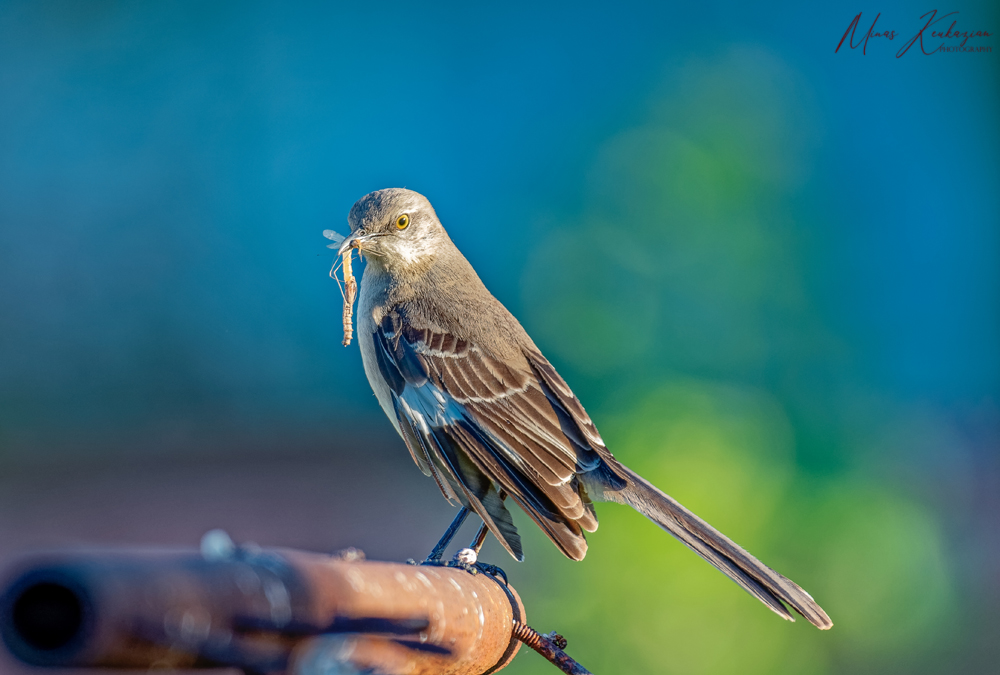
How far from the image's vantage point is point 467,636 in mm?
1533

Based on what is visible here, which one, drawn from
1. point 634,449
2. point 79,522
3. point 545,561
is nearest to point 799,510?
point 634,449

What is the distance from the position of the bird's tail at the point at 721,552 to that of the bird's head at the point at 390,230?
4.62 feet

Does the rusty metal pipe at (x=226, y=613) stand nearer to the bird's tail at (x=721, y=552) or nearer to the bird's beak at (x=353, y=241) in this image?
the bird's tail at (x=721, y=552)

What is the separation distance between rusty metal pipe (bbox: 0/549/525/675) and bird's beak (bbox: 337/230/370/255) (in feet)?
7.25

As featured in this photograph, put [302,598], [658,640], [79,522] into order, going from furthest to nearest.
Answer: [79,522] → [658,640] → [302,598]

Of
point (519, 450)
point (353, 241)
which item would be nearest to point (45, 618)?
point (519, 450)

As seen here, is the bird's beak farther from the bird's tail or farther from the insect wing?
the bird's tail

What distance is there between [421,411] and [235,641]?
2.21 meters

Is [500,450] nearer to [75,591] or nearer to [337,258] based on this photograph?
[337,258]

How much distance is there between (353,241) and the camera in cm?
344

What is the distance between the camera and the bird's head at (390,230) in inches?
139

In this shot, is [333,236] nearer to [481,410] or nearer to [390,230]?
[390,230]

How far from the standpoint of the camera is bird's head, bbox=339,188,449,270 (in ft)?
11.6

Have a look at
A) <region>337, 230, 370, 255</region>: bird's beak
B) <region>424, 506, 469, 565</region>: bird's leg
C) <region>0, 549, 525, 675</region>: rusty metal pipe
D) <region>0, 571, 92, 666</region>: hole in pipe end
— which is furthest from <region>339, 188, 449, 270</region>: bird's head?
<region>0, 571, 92, 666</region>: hole in pipe end
